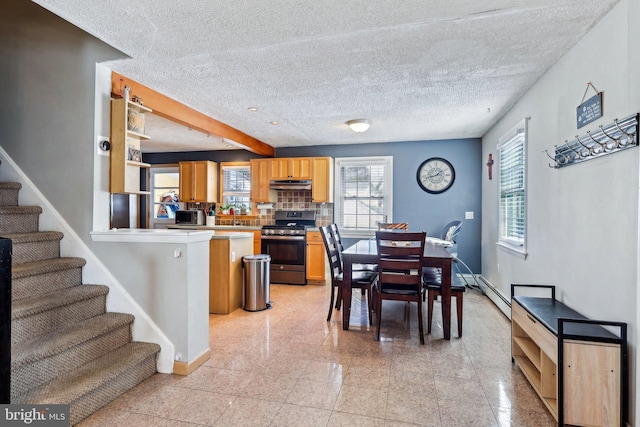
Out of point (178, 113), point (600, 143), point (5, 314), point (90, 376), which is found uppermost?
point (178, 113)

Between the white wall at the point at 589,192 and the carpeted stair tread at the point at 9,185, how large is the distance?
4.12m

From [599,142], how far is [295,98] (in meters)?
2.54

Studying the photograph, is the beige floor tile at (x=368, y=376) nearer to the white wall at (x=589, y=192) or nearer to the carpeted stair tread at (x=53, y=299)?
the white wall at (x=589, y=192)

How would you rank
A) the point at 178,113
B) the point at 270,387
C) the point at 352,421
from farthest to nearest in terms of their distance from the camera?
1. the point at 178,113
2. the point at 270,387
3. the point at 352,421

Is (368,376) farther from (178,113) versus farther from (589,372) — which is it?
(178,113)

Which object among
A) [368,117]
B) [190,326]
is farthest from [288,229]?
[190,326]

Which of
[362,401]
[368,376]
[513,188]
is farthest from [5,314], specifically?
[513,188]

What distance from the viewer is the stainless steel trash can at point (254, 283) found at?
3.84 meters

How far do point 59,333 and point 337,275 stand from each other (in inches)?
94.3

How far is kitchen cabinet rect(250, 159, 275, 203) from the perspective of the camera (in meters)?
5.80

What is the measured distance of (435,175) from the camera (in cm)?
543

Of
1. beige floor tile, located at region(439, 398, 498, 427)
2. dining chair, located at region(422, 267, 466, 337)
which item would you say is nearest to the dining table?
dining chair, located at region(422, 267, 466, 337)

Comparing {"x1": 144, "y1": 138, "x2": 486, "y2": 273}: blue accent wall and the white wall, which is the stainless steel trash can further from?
the white wall

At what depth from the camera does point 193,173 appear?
6.27 metres
